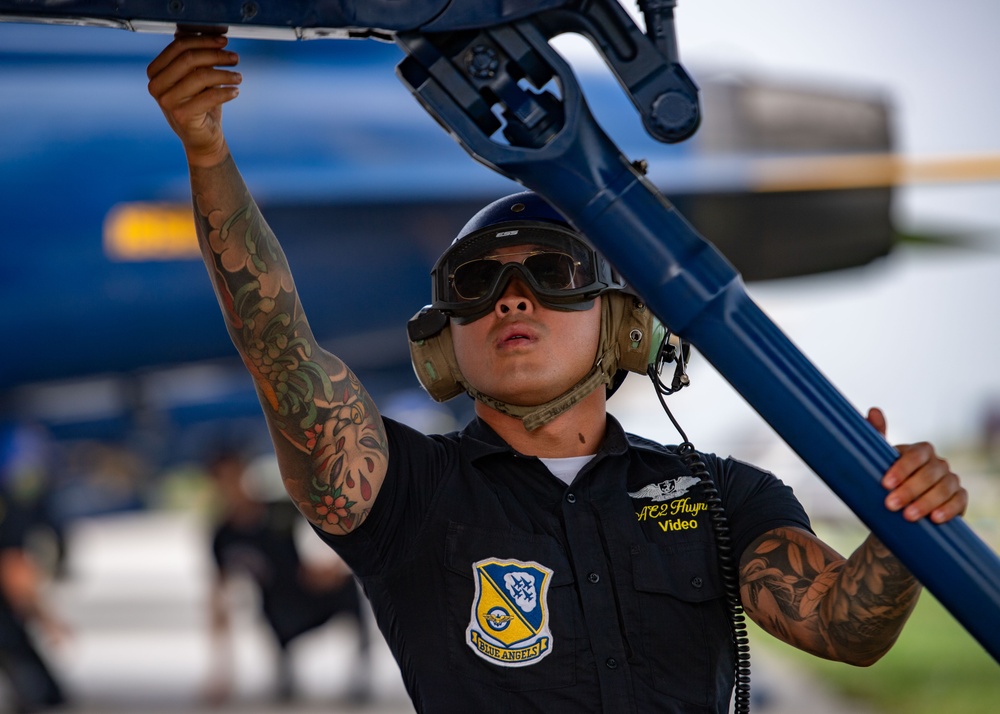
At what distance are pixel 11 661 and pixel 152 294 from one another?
2680mm

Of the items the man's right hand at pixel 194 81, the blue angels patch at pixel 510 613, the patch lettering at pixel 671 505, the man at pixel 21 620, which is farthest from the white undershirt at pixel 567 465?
the man at pixel 21 620

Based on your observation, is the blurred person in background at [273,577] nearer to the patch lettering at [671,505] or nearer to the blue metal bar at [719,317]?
the patch lettering at [671,505]

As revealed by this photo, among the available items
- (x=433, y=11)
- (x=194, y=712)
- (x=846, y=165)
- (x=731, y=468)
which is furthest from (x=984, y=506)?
(x=433, y=11)

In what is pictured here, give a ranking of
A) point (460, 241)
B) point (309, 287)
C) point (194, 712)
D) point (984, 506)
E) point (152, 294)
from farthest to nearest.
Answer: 1. point (984, 506)
2. point (309, 287)
3. point (152, 294)
4. point (194, 712)
5. point (460, 241)

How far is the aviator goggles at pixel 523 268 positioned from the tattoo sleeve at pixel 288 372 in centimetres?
30

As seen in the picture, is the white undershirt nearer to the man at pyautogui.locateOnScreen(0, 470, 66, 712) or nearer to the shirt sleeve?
the shirt sleeve

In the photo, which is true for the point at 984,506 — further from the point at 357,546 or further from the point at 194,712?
the point at 357,546

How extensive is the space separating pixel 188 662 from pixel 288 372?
26.3 feet

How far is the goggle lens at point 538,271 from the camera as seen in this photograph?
2.19 metres

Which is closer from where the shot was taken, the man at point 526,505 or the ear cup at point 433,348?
the man at point 526,505

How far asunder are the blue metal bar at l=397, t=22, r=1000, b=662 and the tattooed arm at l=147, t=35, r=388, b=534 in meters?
0.47

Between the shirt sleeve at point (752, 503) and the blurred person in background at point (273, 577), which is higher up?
the blurred person in background at point (273, 577)

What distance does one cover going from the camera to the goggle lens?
219cm

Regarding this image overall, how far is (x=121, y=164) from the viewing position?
7.73m
